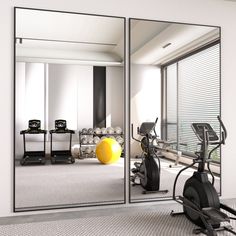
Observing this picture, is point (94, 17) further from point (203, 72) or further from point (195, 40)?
point (203, 72)

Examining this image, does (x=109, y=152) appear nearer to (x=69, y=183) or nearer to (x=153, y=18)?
(x=69, y=183)

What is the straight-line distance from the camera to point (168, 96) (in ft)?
12.3

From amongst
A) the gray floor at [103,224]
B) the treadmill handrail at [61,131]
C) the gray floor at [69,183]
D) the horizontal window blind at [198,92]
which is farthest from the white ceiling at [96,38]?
the gray floor at [103,224]

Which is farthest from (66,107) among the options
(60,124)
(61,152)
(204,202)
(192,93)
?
(204,202)

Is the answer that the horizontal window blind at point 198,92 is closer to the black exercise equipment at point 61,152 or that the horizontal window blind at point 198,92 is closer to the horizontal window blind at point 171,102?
the horizontal window blind at point 171,102

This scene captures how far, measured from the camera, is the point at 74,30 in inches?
134

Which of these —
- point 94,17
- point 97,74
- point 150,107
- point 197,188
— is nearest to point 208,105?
point 150,107

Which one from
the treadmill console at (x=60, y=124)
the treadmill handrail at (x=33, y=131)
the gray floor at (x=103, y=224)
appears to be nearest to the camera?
the gray floor at (x=103, y=224)

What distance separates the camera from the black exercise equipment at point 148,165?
142 inches

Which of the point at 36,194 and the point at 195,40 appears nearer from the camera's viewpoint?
the point at 36,194

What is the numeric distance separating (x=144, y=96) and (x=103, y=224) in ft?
5.29

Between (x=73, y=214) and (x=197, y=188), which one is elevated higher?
(x=197, y=188)

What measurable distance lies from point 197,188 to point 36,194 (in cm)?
184

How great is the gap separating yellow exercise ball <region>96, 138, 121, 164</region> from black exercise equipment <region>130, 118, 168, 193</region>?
0.85 feet
